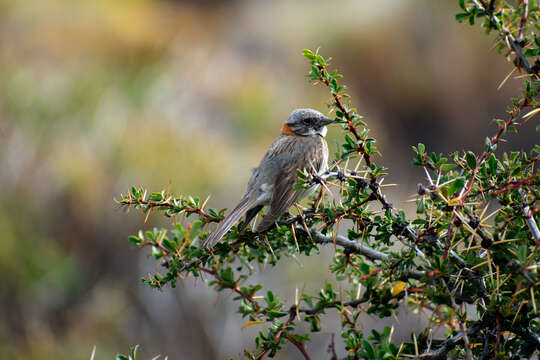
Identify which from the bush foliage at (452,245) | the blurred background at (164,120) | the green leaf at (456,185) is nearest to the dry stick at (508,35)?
the bush foliage at (452,245)

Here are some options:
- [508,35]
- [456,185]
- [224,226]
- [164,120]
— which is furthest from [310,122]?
[164,120]

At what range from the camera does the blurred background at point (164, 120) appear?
7.17 meters

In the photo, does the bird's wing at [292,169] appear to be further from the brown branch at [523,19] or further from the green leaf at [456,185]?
the brown branch at [523,19]

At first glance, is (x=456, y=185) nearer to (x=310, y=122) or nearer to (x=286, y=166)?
(x=286, y=166)

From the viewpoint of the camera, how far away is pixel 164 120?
9.48m

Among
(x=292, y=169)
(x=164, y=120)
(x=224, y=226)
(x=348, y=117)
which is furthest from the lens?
(x=164, y=120)

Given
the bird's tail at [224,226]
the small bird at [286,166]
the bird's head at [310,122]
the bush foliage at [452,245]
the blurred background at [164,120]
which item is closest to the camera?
the bush foliage at [452,245]

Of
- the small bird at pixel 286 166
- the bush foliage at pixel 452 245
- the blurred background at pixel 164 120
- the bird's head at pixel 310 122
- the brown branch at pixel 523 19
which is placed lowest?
the bush foliage at pixel 452 245

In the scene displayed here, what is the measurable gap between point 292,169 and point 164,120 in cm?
553

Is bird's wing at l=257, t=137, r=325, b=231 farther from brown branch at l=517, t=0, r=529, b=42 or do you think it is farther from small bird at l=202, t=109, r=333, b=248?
brown branch at l=517, t=0, r=529, b=42

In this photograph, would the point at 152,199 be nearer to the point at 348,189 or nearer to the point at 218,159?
the point at 348,189

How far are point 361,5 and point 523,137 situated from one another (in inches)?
210

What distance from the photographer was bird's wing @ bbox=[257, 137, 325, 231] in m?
3.81

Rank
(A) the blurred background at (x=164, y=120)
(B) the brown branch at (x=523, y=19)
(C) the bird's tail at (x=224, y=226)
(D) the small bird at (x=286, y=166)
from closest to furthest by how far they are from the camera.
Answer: (B) the brown branch at (x=523, y=19)
(C) the bird's tail at (x=224, y=226)
(D) the small bird at (x=286, y=166)
(A) the blurred background at (x=164, y=120)
